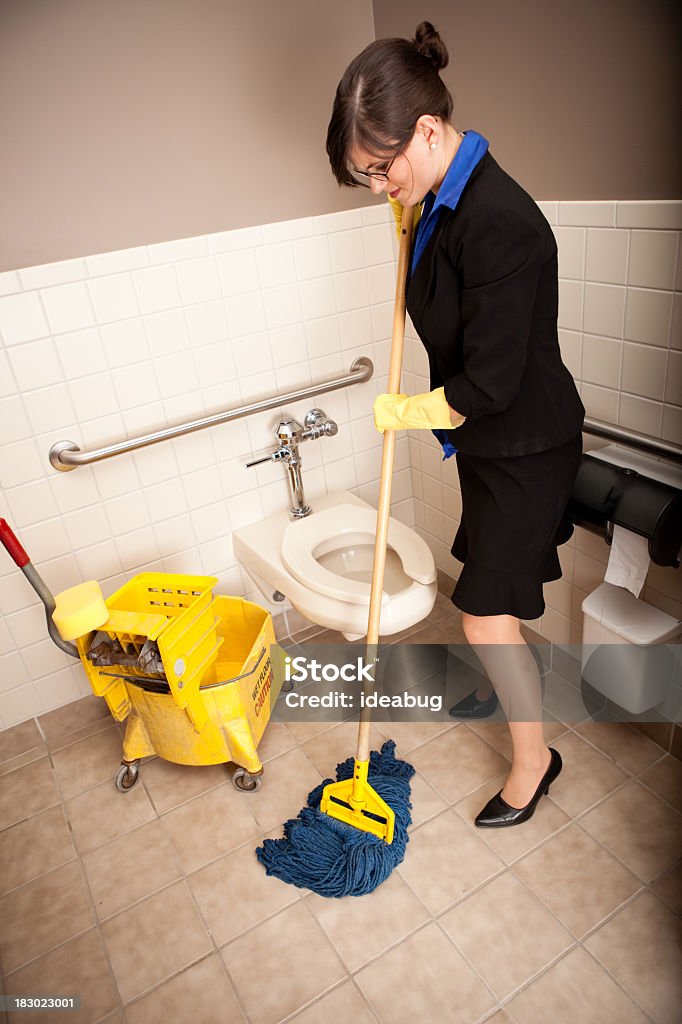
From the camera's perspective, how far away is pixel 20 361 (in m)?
1.62

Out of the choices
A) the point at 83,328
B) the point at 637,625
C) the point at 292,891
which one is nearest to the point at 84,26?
the point at 83,328

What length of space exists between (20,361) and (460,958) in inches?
59.3

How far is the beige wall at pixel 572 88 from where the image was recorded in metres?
1.20

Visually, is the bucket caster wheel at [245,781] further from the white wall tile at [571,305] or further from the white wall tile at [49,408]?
the white wall tile at [571,305]

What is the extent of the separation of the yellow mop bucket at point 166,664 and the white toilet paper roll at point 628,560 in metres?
0.80

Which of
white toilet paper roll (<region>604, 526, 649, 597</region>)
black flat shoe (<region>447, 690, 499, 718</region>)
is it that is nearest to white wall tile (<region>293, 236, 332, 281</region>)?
white toilet paper roll (<region>604, 526, 649, 597</region>)

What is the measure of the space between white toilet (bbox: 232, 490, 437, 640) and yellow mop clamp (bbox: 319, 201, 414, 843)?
0.11 m

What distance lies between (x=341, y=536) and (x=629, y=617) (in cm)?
73

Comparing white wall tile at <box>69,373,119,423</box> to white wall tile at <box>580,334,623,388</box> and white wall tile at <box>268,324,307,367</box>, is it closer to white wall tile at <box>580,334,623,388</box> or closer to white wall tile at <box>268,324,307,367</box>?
white wall tile at <box>268,324,307,367</box>

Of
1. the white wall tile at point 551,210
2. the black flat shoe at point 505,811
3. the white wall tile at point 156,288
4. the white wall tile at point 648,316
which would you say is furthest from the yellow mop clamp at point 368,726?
the white wall tile at point 156,288

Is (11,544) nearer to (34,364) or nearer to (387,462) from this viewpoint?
(34,364)

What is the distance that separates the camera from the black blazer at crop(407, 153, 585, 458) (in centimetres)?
107

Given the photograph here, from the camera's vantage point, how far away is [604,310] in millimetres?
1454

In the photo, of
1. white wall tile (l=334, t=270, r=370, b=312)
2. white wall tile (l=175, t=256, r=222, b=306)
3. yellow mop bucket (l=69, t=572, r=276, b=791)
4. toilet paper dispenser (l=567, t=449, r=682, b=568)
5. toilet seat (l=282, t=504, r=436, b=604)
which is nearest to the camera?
toilet paper dispenser (l=567, t=449, r=682, b=568)
